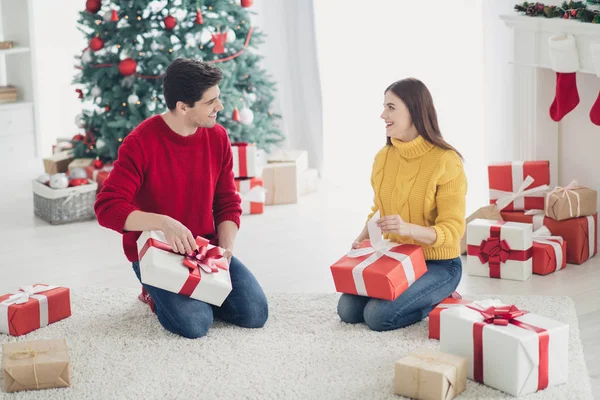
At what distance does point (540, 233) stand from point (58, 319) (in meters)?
1.92

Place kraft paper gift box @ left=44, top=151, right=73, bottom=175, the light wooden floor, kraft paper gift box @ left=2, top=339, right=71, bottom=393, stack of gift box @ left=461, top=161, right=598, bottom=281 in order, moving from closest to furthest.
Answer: kraft paper gift box @ left=2, top=339, right=71, bottom=393 < the light wooden floor < stack of gift box @ left=461, top=161, right=598, bottom=281 < kraft paper gift box @ left=44, top=151, right=73, bottom=175

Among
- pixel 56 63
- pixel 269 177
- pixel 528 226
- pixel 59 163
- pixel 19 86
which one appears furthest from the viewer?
pixel 56 63

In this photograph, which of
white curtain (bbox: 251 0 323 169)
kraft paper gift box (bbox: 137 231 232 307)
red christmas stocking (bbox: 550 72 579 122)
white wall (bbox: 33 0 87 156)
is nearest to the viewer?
kraft paper gift box (bbox: 137 231 232 307)

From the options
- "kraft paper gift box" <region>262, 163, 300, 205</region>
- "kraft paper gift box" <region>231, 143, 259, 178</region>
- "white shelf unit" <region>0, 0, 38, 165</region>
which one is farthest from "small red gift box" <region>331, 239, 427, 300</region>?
"white shelf unit" <region>0, 0, 38, 165</region>

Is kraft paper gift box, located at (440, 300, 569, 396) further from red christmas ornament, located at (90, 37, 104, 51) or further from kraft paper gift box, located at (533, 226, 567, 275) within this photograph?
red christmas ornament, located at (90, 37, 104, 51)

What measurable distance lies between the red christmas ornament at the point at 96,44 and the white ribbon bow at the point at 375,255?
237 centimetres

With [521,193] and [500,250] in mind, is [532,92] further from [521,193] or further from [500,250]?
[500,250]

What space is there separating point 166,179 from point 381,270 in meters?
0.79

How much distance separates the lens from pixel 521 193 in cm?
373

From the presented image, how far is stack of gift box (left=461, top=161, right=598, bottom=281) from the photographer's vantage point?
3.41 metres

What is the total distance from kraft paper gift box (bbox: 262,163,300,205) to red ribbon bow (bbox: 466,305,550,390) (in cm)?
249

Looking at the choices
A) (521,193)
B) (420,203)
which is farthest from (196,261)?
(521,193)

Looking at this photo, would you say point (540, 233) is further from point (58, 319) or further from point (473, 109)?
point (58, 319)

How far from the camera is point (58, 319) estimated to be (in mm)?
3055
